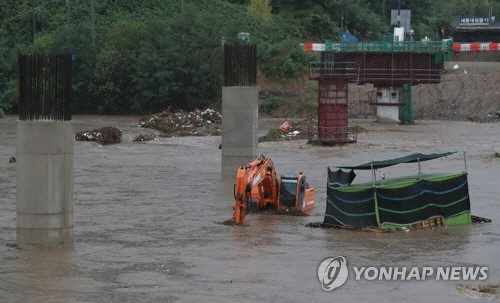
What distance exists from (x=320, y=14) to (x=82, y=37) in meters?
25.9

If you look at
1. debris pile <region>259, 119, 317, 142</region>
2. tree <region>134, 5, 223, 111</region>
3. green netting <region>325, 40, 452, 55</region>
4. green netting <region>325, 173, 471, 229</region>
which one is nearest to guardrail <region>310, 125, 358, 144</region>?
debris pile <region>259, 119, 317, 142</region>

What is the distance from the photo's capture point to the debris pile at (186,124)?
63688 mm

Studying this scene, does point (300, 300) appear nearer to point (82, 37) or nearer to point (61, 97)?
point (61, 97)

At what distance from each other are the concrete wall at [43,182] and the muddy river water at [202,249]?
48 centimetres

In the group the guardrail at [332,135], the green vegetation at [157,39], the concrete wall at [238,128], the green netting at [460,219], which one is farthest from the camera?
the green vegetation at [157,39]

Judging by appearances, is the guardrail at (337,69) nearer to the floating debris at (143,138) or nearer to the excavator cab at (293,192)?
the floating debris at (143,138)

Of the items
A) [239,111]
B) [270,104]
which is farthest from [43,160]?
[270,104]

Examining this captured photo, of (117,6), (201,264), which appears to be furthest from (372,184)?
(117,6)

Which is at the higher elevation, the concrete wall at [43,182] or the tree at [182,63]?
the tree at [182,63]

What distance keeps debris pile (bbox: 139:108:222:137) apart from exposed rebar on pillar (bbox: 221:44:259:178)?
22.2m

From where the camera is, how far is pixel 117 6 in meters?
98.6

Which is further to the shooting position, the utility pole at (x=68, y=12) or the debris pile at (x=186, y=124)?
the utility pole at (x=68, y=12)

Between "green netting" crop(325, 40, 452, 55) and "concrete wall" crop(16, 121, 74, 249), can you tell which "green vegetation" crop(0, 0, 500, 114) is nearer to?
"green netting" crop(325, 40, 452, 55)

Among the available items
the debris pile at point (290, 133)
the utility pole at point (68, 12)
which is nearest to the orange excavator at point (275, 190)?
the debris pile at point (290, 133)
